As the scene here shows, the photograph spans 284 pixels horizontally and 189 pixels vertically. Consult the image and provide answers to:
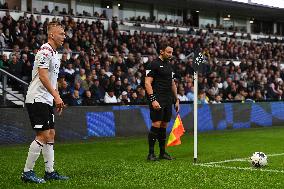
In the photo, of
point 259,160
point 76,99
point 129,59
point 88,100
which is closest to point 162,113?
point 259,160

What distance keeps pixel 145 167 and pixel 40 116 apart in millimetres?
2684

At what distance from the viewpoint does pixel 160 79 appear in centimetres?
1149

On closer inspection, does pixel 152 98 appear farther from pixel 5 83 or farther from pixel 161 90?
pixel 5 83

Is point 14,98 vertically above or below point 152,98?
below

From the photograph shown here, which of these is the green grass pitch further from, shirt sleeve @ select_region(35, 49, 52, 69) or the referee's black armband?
shirt sleeve @ select_region(35, 49, 52, 69)

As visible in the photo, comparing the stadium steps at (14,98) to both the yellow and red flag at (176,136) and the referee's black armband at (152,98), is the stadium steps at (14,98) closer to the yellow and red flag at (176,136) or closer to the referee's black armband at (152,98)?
the yellow and red flag at (176,136)

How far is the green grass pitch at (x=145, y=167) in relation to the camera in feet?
25.8

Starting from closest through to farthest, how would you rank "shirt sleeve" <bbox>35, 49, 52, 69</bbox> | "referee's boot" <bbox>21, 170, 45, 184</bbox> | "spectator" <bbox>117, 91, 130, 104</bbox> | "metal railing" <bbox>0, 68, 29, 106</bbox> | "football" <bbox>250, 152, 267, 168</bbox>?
1. "referee's boot" <bbox>21, 170, 45, 184</bbox>
2. "shirt sleeve" <bbox>35, 49, 52, 69</bbox>
3. "football" <bbox>250, 152, 267, 168</bbox>
4. "metal railing" <bbox>0, 68, 29, 106</bbox>
5. "spectator" <bbox>117, 91, 130, 104</bbox>

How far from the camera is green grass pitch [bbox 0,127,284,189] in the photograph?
788 cm

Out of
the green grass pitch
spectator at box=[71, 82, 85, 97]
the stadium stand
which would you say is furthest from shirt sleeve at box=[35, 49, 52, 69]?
A: spectator at box=[71, 82, 85, 97]

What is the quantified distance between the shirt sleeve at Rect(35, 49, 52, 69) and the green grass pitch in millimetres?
1791

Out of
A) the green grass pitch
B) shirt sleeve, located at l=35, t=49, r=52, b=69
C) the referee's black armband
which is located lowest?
the green grass pitch

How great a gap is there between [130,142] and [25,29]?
9.56m

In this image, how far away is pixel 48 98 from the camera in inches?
317
